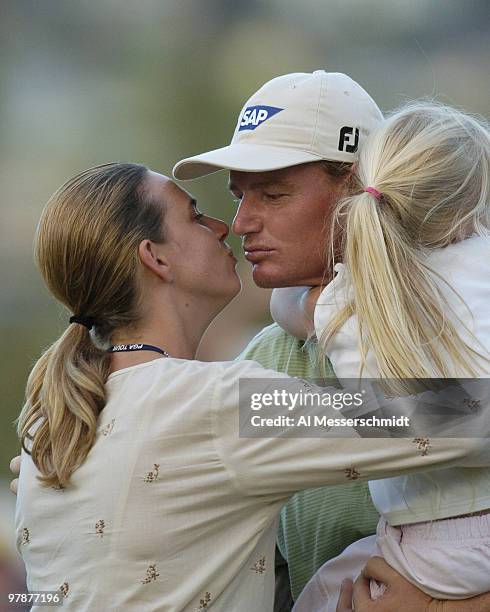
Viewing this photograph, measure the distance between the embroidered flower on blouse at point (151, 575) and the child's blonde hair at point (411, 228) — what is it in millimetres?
345

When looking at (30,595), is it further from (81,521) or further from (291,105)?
(291,105)

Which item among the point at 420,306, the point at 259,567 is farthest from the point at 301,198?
the point at 259,567

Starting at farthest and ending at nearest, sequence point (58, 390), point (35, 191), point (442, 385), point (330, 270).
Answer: point (35, 191), point (330, 270), point (58, 390), point (442, 385)

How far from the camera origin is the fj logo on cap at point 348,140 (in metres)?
1.60

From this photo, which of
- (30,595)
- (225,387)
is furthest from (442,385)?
(30,595)

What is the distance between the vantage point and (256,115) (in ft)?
5.40

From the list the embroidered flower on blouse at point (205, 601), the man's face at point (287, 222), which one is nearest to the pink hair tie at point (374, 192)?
the man's face at point (287, 222)

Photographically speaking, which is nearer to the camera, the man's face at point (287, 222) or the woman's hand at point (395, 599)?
the woman's hand at point (395, 599)

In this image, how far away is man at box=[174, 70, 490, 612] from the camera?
1.57 m

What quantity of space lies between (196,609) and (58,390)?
1.10ft

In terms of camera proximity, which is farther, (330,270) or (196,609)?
(330,270)

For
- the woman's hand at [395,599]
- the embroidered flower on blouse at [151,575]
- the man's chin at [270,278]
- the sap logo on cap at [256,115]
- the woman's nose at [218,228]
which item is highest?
the sap logo on cap at [256,115]

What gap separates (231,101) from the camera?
196 inches

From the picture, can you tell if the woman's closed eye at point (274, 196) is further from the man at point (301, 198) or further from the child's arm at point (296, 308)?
the child's arm at point (296, 308)
